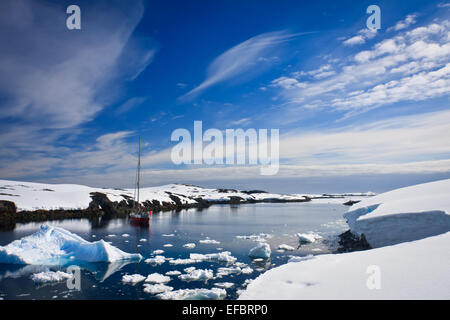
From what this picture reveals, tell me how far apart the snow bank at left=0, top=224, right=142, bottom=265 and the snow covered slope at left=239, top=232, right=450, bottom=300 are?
10249mm

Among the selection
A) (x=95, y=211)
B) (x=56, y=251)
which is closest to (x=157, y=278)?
(x=56, y=251)

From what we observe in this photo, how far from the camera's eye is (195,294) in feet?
28.7

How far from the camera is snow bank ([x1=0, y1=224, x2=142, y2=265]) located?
1335 cm

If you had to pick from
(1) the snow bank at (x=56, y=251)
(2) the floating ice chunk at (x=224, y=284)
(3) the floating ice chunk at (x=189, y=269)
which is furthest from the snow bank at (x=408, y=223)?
(1) the snow bank at (x=56, y=251)

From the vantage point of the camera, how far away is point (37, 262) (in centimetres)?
1339

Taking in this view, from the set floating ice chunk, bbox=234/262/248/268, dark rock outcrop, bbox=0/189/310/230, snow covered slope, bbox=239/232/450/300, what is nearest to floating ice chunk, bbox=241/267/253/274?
floating ice chunk, bbox=234/262/248/268

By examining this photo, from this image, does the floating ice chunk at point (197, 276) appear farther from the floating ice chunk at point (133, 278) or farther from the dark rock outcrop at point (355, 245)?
the dark rock outcrop at point (355, 245)

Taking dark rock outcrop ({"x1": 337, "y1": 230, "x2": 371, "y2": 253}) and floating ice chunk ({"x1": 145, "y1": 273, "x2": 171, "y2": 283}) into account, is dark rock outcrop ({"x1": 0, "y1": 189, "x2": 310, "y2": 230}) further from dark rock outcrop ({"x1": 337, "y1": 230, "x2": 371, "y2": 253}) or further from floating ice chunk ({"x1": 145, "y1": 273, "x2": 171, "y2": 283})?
dark rock outcrop ({"x1": 337, "y1": 230, "x2": 371, "y2": 253})

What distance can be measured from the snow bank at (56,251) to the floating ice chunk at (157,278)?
351 cm

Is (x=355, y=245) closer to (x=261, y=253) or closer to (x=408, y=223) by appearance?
(x=408, y=223)

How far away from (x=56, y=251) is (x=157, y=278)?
24.6 ft
